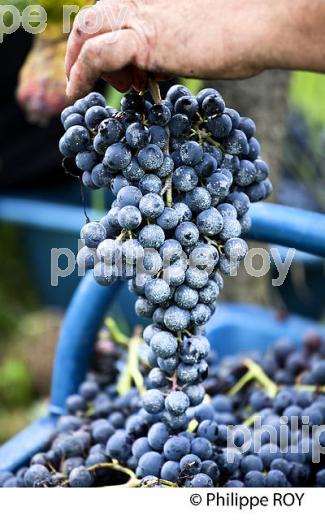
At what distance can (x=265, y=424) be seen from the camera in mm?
895

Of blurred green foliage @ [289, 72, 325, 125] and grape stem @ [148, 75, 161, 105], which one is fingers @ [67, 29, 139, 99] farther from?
blurred green foliage @ [289, 72, 325, 125]

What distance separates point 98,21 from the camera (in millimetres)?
599

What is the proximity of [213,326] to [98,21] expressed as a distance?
83cm

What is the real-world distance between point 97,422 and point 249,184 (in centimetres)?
38

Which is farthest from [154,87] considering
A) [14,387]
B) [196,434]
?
[14,387]

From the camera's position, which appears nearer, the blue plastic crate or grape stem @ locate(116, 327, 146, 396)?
the blue plastic crate

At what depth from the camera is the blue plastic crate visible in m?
0.85

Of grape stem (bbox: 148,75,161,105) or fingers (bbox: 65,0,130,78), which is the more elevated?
fingers (bbox: 65,0,130,78)

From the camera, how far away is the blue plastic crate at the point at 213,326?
2.78ft

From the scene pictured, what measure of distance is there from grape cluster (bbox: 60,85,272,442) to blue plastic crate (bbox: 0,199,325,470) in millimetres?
164

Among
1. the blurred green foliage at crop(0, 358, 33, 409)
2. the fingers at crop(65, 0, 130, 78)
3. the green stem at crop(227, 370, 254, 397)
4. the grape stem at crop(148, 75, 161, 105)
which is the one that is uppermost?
the fingers at crop(65, 0, 130, 78)

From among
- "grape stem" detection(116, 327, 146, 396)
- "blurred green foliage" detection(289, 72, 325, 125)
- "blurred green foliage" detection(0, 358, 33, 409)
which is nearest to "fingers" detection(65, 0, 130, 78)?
"grape stem" detection(116, 327, 146, 396)

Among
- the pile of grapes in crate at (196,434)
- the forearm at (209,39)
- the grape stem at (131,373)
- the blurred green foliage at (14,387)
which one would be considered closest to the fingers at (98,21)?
the forearm at (209,39)

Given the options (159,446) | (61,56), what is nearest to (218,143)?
(159,446)
